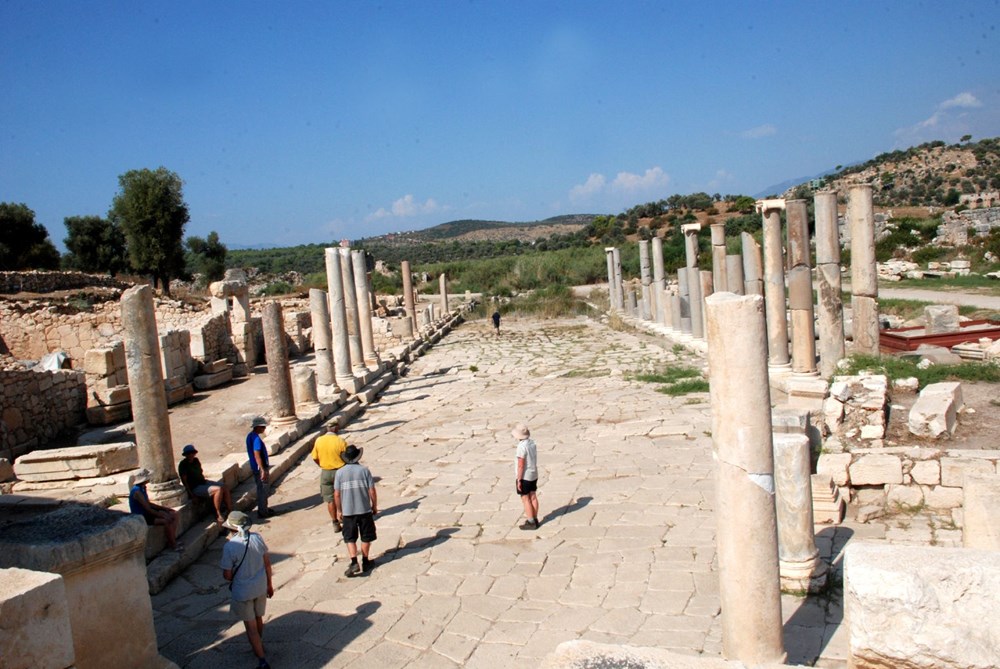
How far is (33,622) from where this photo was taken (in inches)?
146

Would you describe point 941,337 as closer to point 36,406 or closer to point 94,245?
point 36,406

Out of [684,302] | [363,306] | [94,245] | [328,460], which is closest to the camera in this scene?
[328,460]

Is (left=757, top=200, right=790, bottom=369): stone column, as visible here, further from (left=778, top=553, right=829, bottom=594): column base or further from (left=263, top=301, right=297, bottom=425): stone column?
(left=263, top=301, right=297, bottom=425): stone column

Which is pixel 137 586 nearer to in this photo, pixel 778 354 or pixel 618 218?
pixel 778 354

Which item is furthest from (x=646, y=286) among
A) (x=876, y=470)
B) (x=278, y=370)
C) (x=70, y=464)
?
(x=70, y=464)

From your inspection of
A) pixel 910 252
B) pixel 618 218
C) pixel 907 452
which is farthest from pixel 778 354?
pixel 618 218

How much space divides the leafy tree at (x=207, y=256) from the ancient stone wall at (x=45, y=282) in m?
23.9

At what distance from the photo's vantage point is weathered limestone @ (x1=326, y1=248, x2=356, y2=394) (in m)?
16.0

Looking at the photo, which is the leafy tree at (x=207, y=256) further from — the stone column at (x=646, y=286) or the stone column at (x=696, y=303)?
the stone column at (x=696, y=303)

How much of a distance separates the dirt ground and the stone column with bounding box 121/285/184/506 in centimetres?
792

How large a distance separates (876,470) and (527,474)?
132 inches

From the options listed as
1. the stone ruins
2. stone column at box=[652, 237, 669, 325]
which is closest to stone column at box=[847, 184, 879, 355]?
the stone ruins

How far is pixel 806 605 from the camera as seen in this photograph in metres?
5.60

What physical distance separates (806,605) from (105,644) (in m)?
4.75
